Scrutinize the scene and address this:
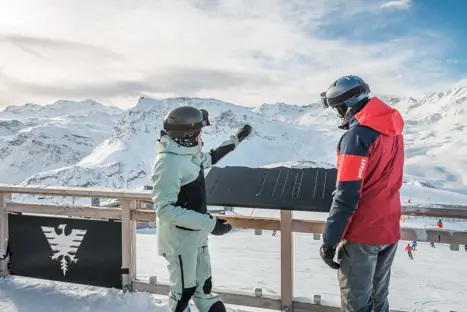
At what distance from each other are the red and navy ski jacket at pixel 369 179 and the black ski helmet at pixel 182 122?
864 mm

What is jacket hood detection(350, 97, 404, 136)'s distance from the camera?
7.00 ft

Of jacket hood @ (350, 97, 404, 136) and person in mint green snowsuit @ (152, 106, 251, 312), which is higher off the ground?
jacket hood @ (350, 97, 404, 136)

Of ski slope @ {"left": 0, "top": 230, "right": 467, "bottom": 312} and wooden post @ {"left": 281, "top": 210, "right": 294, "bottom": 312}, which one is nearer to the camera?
wooden post @ {"left": 281, "top": 210, "right": 294, "bottom": 312}

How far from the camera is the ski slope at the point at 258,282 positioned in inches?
145

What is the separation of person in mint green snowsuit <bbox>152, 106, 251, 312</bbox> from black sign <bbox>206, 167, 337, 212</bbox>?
508mm

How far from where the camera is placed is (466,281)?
7.92 m

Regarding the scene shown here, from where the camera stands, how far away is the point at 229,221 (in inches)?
131

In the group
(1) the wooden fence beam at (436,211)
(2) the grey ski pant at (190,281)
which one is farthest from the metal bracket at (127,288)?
(1) the wooden fence beam at (436,211)

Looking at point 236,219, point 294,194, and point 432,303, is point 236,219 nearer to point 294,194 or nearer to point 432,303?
point 294,194

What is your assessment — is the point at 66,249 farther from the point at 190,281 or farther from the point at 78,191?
the point at 190,281

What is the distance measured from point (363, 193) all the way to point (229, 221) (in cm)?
136

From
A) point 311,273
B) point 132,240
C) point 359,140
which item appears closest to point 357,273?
point 359,140

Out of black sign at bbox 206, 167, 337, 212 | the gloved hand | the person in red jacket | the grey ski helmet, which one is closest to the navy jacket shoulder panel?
the person in red jacket

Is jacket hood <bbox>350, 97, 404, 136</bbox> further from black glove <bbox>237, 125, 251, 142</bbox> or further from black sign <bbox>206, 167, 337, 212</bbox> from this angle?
black glove <bbox>237, 125, 251, 142</bbox>
